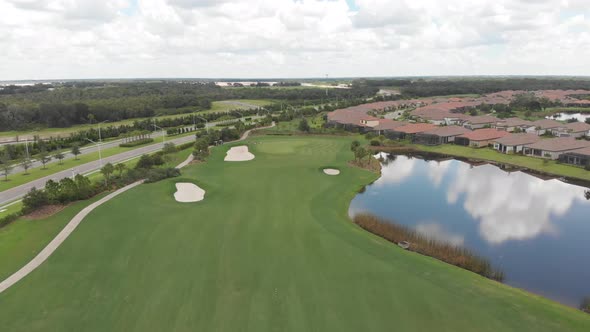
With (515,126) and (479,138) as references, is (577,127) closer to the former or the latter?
(515,126)

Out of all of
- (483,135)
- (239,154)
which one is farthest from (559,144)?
(239,154)

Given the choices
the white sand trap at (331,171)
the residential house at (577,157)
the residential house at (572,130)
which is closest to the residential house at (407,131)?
the residential house at (572,130)

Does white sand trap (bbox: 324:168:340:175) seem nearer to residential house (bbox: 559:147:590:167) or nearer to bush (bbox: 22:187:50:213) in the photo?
bush (bbox: 22:187:50:213)

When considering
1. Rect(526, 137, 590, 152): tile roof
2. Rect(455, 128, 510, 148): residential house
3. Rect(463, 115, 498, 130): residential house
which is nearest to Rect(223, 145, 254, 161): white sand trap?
Rect(455, 128, 510, 148): residential house

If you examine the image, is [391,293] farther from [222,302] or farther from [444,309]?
[222,302]

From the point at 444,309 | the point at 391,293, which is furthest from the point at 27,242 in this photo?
the point at 444,309
